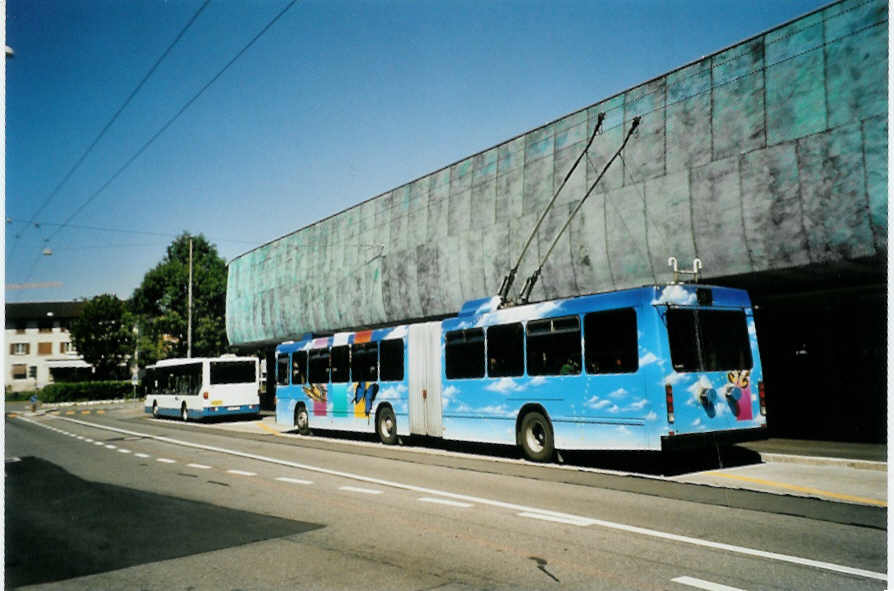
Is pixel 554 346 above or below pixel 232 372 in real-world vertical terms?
above

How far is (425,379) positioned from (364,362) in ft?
9.53

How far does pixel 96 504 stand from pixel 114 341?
236 feet

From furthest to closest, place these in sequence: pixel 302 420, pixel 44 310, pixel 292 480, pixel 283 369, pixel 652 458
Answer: pixel 44 310, pixel 283 369, pixel 302 420, pixel 652 458, pixel 292 480

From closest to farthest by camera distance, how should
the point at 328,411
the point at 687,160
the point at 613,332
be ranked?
the point at 613,332 < the point at 687,160 < the point at 328,411

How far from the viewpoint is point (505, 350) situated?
1402 centimetres

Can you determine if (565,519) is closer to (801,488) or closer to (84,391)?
(801,488)

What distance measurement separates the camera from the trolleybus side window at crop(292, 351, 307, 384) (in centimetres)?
2205

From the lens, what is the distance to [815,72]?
13930 mm

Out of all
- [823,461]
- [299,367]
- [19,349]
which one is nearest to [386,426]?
[299,367]

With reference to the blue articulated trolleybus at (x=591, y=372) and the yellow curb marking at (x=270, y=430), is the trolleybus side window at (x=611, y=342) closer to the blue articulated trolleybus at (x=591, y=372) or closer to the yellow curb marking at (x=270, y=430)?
the blue articulated trolleybus at (x=591, y=372)

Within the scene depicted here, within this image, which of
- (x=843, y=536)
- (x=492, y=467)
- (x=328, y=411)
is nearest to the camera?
(x=843, y=536)

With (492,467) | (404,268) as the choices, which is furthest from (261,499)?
(404,268)

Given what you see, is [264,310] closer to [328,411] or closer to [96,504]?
[328,411]

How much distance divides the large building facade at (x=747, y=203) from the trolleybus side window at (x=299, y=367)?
220 inches
